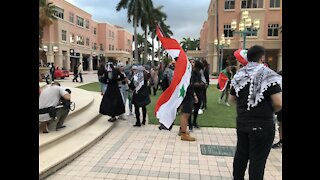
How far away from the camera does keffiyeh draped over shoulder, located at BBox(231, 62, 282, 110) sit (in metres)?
2.83

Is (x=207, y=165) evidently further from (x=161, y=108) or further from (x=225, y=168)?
(x=161, y=108)

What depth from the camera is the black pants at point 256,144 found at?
9.65ft

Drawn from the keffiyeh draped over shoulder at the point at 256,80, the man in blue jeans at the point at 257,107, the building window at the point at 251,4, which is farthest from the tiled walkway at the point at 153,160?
the building window at the point at 251,4

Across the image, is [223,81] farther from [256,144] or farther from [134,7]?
[134,7]

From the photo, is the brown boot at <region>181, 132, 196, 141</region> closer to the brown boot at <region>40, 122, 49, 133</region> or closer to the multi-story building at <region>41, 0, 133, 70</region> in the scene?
the brown boot at <region>40, 122, 49, 133</region>

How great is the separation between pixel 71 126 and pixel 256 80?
4664 mm

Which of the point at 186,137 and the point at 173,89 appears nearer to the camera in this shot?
the point at 173,89

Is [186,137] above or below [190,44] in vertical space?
below

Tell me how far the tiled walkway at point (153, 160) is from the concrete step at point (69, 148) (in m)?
0.10

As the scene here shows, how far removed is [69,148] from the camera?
5.20m

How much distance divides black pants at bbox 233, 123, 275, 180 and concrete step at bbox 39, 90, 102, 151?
136 inches

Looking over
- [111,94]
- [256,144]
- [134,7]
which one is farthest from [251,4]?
[256,144]

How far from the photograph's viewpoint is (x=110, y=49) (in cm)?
6775
